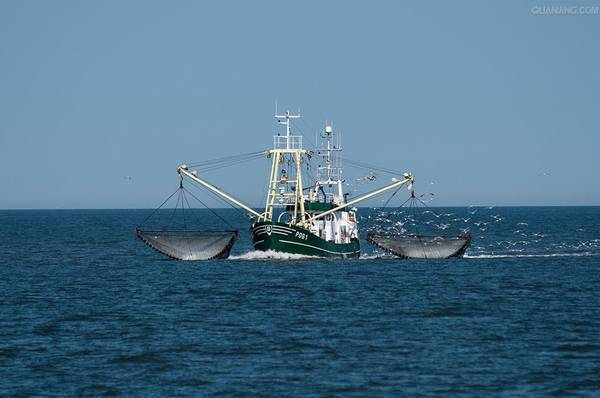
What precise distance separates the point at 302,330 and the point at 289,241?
35.4m

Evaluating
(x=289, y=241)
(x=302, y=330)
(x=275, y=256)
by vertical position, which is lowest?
(x=302, y=330)

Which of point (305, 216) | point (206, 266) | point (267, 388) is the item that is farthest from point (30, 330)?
point (305, 216)

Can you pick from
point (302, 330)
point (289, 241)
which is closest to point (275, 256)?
point (289, 241)

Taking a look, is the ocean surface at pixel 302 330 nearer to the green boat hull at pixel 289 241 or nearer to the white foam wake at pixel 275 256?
the white foam wake at pixel 275 256

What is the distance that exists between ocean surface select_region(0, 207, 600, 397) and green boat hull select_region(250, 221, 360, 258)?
150 cm

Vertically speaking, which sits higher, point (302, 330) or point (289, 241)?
point (289, 241)

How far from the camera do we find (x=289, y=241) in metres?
81.4

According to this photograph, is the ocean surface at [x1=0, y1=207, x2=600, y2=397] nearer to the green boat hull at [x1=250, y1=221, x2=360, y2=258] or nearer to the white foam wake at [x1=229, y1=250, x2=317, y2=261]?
the white foam wake at [x1=229, y1=250, x2=317, y2=261]

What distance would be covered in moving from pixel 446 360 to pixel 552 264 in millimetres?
47525

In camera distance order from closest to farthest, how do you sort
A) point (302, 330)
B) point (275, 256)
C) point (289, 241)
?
1. point (302, 330)
2. point (289, 241)
3. point (275, 256)

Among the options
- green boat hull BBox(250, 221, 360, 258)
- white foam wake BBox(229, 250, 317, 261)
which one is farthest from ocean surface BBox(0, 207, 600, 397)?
green boat hull BBox(250, 221, 360, 258)

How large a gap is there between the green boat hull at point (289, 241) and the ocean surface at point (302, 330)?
1.50 meters

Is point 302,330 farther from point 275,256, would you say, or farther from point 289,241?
point 275,256

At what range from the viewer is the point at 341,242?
288ft
